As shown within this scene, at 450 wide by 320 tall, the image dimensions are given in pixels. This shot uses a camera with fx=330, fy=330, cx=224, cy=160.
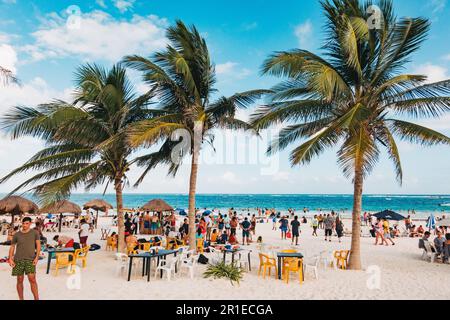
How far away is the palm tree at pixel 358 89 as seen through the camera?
8930 mm

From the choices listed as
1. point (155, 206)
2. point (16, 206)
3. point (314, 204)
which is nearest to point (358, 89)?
point (155, 206)

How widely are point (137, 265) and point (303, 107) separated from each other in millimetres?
7023

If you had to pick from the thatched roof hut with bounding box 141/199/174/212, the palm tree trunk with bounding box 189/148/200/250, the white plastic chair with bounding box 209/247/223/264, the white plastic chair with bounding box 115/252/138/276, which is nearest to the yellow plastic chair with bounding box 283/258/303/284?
the white plastic chair with bounding box 209/247/223/264

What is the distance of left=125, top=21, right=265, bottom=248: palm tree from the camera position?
10742mm

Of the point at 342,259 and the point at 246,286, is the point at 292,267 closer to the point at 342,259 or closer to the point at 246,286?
the point at 246,286

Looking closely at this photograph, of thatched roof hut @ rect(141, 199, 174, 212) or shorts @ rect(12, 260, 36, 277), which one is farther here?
thatched roof hut @ rect(141, 199, 174, 212)

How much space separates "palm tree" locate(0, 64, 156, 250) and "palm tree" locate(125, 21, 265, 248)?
1.11 m

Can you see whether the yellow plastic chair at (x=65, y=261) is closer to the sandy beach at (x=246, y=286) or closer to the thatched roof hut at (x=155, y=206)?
the sandy beach at (x=246, y=286)

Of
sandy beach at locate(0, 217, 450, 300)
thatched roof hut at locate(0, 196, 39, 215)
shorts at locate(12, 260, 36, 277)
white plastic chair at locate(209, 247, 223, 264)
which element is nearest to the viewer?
shorts at locate(12, 260, 36, 277)

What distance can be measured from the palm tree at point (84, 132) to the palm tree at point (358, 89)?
5085mm

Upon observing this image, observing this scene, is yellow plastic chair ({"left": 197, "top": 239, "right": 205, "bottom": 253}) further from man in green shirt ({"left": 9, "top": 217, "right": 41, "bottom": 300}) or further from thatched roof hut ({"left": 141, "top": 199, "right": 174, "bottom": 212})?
man in green shirt ({"left": 9, "top": 217, "right": 41, "bottom": 300})
